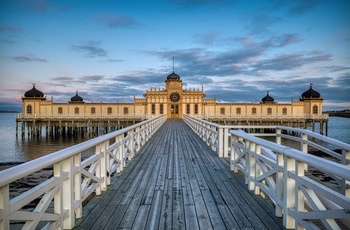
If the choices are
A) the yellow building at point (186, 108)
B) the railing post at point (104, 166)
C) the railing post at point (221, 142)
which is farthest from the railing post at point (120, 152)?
the yellow building at point (186, 108)

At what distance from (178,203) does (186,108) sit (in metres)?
49.5

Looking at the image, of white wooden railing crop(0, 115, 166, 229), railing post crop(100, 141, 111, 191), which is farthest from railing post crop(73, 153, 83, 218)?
railing post crop(100, 141, 111, 191)

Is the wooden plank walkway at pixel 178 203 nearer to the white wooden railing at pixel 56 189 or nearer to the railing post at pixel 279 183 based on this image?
the railing post at pixel 279 183

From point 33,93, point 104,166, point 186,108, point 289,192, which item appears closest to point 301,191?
point 289,192

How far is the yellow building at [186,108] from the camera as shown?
168 ft

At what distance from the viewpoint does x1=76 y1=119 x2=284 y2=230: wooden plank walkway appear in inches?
152

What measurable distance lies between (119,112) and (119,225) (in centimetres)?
5245

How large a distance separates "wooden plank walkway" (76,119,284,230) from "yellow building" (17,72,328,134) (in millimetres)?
43496

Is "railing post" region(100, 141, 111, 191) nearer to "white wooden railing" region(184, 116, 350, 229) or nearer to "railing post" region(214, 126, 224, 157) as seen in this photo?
"white wooden railing" region(184, 116, 350, 229)

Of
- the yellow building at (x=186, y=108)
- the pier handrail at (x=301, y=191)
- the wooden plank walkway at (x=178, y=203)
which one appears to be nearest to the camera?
the pier handrail at (x=301, y=191)

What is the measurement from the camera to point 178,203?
467cm

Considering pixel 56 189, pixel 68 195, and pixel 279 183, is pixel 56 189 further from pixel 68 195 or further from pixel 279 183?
pixel 279 183

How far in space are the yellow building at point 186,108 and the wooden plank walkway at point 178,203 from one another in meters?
43.5

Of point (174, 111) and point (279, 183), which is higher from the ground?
point (174, 111)
